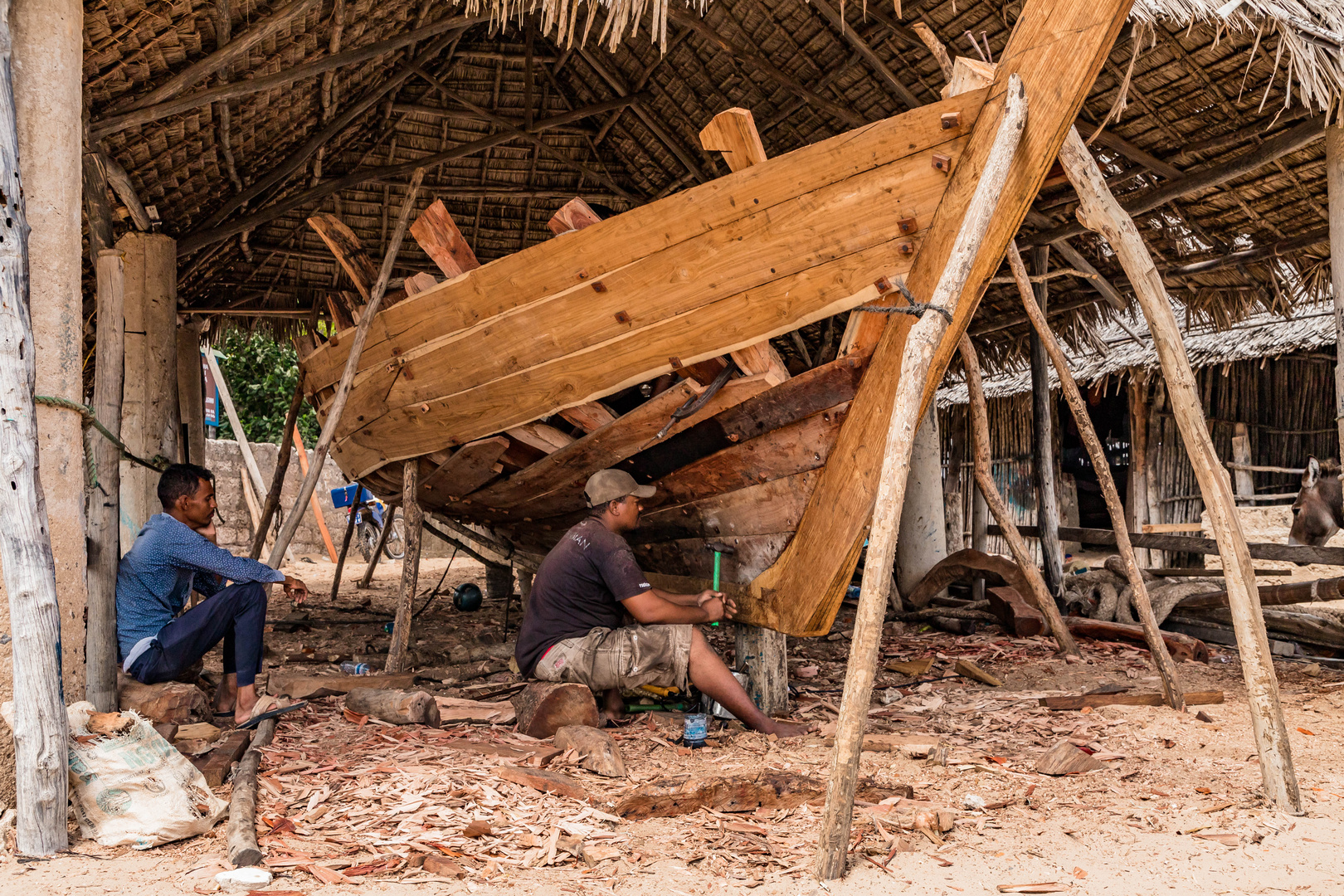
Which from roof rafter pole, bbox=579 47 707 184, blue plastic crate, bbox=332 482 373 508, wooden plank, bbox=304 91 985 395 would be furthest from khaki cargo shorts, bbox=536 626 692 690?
blue plastic crate, bbox=332 482 373 508

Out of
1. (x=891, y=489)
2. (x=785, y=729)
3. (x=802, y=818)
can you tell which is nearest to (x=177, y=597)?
(x=785, y=729)

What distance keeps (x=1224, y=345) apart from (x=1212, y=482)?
A: 8.02 m

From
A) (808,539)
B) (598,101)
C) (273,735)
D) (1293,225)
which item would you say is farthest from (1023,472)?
(273,735)

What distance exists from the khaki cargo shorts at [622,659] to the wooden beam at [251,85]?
116 inches

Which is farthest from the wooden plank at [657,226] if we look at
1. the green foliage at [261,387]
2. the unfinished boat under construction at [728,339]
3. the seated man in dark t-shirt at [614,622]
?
the green foliage at [261,387]

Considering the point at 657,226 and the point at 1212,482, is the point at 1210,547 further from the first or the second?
the point at 657,226

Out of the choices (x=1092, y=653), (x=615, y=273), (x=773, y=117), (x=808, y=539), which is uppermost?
(x=773, y=117)

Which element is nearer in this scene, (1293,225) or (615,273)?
(615,273)

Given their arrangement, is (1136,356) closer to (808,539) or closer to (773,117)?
(773,117)

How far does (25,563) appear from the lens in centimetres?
243

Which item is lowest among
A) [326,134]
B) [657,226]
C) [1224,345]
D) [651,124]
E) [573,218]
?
[657,226]

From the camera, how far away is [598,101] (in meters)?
7.16

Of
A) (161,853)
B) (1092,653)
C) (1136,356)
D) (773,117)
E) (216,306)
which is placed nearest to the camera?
(161,853)

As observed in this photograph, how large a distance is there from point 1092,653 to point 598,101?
211 inches
